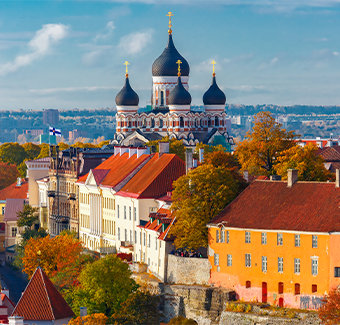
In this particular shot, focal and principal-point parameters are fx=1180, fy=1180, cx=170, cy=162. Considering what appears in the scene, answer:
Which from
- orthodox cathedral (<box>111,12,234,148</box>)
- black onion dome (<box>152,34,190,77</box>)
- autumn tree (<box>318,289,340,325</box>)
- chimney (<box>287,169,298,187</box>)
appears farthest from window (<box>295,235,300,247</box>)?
black onion dome (<box>152,34,190,77</box>)

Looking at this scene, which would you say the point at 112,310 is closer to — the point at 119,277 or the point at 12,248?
the point at 119,277

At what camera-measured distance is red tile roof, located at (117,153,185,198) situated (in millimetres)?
95250

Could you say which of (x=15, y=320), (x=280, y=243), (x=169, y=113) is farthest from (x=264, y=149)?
(x=169, y=113)

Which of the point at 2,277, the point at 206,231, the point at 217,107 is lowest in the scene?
the point at 2,277

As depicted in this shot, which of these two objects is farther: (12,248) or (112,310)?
(12,248)

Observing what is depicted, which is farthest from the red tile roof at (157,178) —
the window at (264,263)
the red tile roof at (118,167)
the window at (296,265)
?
the window at (296,265)

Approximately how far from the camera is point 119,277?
82.4 metres

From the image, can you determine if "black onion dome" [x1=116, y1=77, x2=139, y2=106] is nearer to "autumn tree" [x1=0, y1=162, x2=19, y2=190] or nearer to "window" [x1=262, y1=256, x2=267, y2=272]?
"autumn tree" [x1=0, y1=162, x2=19, y2=190]

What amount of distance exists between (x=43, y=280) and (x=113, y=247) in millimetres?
23292

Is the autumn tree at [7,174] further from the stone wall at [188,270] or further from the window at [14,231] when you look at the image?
the stone wall at [188,270]

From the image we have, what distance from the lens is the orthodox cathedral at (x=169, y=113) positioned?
185500 mm

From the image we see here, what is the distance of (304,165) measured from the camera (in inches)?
3514

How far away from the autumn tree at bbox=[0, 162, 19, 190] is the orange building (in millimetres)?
111707

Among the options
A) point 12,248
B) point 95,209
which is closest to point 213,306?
point 95,209
